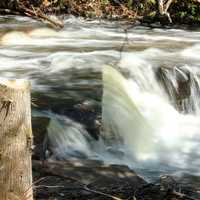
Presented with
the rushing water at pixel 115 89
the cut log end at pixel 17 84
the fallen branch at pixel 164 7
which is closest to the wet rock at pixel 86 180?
the rushing water at pixel 115 89

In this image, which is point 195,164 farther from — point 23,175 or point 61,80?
point 23,175

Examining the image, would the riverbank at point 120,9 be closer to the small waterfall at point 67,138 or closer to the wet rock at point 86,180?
the small waterfall at point 67,138

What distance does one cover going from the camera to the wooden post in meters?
2.81

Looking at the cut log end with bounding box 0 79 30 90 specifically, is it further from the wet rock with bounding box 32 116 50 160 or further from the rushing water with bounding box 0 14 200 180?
the rushing water with bounding box 0 14 200 180

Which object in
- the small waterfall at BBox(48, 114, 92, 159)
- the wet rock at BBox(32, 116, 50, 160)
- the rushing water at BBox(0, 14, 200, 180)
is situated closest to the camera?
the wet rock at BBox(32, 116, 50, 160)

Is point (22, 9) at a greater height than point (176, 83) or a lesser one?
greater

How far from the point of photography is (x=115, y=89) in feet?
27.3

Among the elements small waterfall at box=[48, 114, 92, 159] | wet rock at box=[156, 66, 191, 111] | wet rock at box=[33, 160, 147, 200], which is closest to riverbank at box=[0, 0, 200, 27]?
wet rock at box=[156, 66, 191, 111]

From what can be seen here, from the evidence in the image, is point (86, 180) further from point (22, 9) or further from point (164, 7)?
point (164, 7)

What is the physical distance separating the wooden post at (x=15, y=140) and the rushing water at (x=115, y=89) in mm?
3254

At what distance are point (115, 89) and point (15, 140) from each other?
544 cm

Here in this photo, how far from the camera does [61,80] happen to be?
28.1 ft

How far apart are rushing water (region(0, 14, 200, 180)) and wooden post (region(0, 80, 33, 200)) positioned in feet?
10.7

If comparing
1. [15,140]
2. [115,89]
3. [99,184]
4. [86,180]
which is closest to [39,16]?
[115,89]
